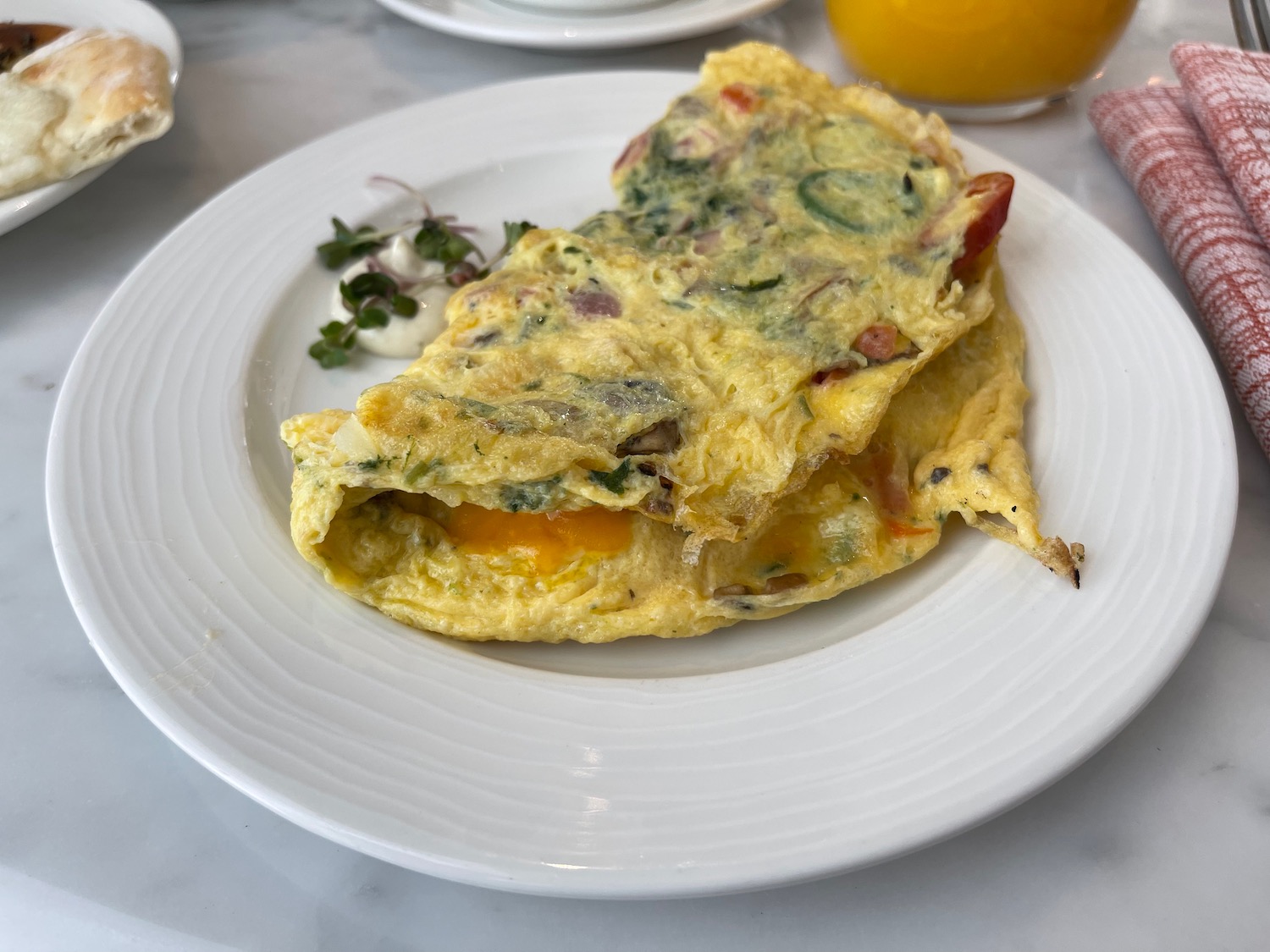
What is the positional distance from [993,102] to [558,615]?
7.15 ft

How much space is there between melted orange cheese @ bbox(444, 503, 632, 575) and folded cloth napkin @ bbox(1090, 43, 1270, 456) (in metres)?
1.32

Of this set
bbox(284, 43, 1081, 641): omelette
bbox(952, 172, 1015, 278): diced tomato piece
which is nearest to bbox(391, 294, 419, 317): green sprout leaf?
bbox(284, 43, 1081, 641): omelette

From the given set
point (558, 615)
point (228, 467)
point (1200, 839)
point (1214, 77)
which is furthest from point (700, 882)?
point (1214, 77)

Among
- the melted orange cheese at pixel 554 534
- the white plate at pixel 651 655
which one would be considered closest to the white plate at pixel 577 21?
the white plate at pixel 651 655

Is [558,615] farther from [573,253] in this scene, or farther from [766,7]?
[766,7]

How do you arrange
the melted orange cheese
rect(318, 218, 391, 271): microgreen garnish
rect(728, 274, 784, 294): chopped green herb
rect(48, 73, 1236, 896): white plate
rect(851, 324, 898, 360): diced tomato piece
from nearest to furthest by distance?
1. rect(48, 73, 1236, 896): white plate
2. the melted orange cheese
3. rect(851, 324, 898, 360): diced tomato piece
4. rect(728, 274, 784, 294): chopped green herb
5. rect(318, 218, 391, 271): microgreen garnish

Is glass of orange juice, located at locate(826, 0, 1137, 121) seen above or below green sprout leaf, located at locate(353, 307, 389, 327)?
above

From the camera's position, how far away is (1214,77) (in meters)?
2.33

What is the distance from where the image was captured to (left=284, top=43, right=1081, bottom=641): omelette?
4.93ft

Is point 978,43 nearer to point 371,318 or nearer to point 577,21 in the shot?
point 577,21

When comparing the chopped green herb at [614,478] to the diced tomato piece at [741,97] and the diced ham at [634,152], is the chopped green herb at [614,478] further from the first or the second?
the diced tomato piece at [741,97]

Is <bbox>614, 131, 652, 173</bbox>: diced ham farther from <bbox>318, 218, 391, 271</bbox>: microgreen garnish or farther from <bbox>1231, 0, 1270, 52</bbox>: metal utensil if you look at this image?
<bbox>1231, 0, 1270, 52</bbox>: metal utensil

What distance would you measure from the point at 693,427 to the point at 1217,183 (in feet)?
5.21

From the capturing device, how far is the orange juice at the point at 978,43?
2.50 m
